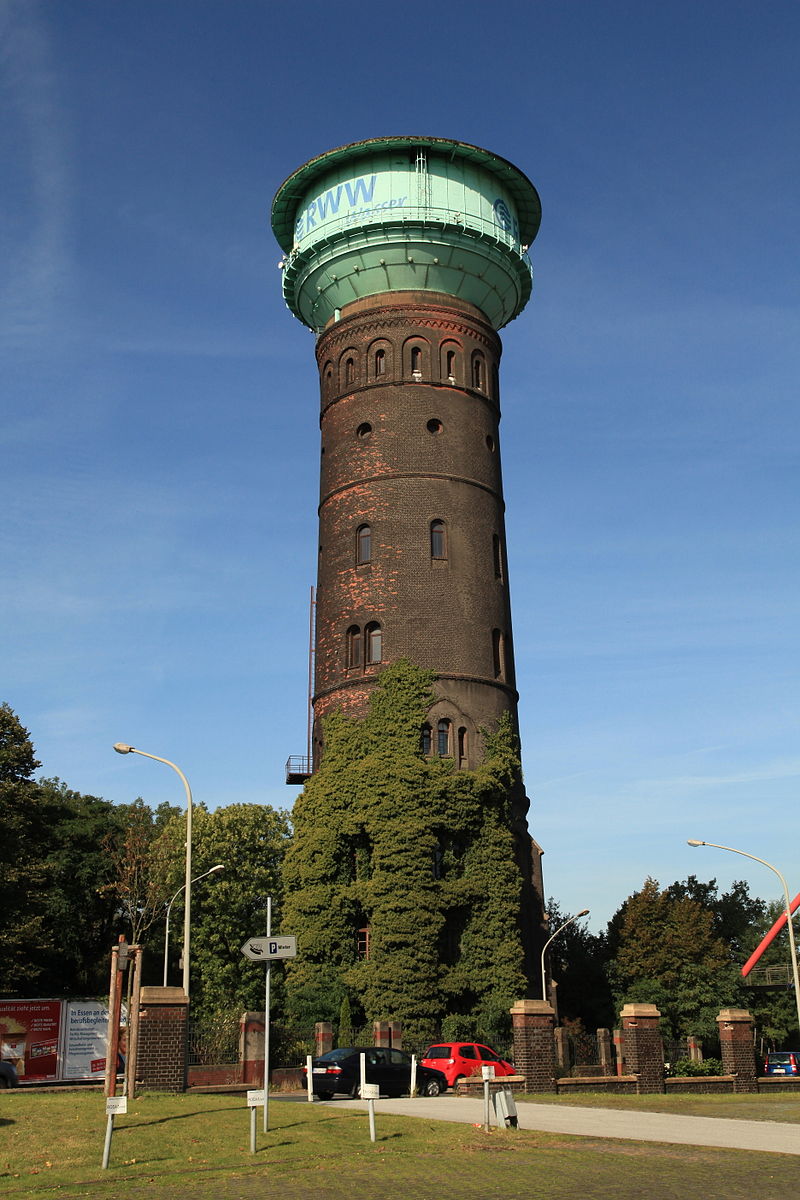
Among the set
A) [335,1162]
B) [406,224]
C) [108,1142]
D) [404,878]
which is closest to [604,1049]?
[404,878]

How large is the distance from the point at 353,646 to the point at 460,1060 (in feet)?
50.6

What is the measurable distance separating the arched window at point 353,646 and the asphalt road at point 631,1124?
17.3 m

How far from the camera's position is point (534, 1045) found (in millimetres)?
26031

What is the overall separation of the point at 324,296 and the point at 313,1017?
26.2 metres

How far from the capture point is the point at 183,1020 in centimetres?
2066

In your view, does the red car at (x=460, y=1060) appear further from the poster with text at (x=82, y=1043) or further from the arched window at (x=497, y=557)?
the arched window at (x=497, y=557)

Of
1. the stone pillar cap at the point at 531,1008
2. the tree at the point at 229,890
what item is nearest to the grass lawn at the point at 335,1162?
the stone pillar cap at the point at 531,1008

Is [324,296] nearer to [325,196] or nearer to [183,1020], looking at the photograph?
[325,196]

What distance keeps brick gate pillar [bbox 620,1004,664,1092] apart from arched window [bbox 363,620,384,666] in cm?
1494

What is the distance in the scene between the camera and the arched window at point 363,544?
3991 cm

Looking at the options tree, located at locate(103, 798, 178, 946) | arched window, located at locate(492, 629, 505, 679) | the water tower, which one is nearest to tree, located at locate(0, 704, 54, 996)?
tree, located at locate(103, 798, 178, 946)

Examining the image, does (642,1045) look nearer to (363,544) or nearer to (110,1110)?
(110,1110)

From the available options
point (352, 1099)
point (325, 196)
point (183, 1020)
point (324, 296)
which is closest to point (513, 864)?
point (352, 1099)

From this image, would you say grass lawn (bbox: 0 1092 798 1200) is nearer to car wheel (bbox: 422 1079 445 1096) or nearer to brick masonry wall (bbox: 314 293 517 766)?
car wheel (bbox: 422 1079 445 1096)
